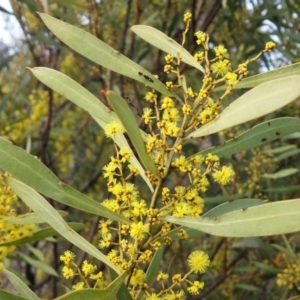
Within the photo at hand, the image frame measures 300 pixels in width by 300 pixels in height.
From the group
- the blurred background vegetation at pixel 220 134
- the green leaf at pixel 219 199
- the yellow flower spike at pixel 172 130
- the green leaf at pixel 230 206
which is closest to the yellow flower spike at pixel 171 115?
the yellow flower spike at pixel 172 130

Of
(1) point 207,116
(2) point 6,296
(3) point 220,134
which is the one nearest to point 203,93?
(1) point 207,116

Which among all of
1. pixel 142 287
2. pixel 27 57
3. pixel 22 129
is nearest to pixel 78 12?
pixel 27 57

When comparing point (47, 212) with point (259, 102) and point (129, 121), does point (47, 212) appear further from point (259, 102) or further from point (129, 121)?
point (259, 102)

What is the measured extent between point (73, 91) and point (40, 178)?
0.17 meters

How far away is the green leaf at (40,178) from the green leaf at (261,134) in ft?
0.69

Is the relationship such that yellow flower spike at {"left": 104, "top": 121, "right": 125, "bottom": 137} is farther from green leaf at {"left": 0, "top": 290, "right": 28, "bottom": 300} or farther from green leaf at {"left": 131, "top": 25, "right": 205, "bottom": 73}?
green leaf at {"left": 0, "top": 290, "right": 28, "bottom": 300}

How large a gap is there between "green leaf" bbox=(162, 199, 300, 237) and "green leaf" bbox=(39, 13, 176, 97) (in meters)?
0.25

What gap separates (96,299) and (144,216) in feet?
0.60

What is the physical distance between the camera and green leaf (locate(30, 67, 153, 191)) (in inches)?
35.6

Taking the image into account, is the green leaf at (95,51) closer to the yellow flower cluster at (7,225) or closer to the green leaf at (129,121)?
the green leaf at (129,121)

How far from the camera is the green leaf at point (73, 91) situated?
905 mm

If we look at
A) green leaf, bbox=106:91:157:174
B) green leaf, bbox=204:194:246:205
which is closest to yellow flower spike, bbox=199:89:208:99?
green leaf, bbox=106:91:157:174

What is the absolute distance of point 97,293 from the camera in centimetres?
74

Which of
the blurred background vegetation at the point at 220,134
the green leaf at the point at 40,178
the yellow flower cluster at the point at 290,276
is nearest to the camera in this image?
the green leaf at the point at 40,178
